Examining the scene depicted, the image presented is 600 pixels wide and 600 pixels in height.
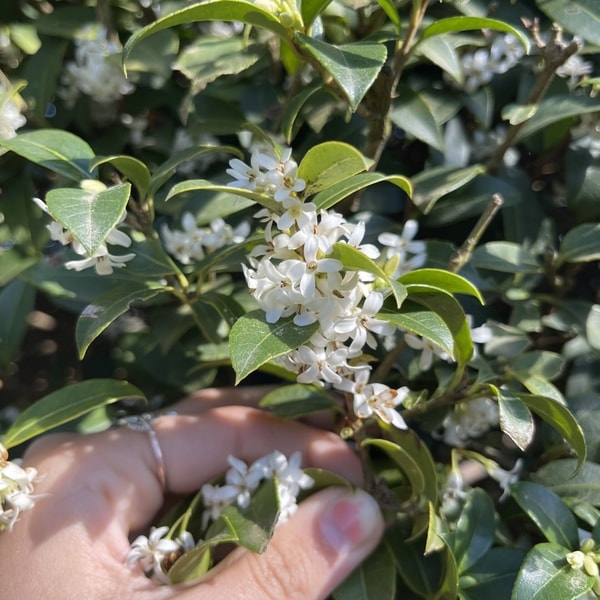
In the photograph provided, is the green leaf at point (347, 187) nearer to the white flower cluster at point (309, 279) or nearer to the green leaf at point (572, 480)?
the white flower cluster at point (309, 279)

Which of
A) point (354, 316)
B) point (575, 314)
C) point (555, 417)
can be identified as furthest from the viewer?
point (575, 314)

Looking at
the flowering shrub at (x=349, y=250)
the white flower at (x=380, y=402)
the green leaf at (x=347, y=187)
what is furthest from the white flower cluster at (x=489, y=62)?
the white flower at (x=380, y=402)

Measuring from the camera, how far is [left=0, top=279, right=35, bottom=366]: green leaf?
159 cm

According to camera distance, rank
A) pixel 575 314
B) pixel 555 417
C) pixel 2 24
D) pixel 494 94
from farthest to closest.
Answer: pixel 2 24, pixel 494 94, pixel 575 314, pixel 555 417

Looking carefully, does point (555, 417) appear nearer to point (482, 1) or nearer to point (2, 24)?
point (482, 1)

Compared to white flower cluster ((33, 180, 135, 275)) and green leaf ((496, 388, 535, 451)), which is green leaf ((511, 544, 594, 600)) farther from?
white flower cluster ((33, 180, 135, 275))

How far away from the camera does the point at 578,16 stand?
1.19 metres

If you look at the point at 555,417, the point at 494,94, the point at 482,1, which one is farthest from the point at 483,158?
the point at 555,417

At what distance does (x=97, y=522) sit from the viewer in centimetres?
121

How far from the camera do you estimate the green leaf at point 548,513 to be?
109 centimetres

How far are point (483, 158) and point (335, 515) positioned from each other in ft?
2.70

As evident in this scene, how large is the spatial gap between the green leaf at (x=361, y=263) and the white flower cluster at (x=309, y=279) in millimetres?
12

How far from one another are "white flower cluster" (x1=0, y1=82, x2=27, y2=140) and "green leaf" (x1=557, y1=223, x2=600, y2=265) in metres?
1.05

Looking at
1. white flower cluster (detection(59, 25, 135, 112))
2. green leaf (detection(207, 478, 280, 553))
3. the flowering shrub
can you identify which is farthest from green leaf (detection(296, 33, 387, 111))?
white flower cluster (detection(59, 25, 135, 112))
